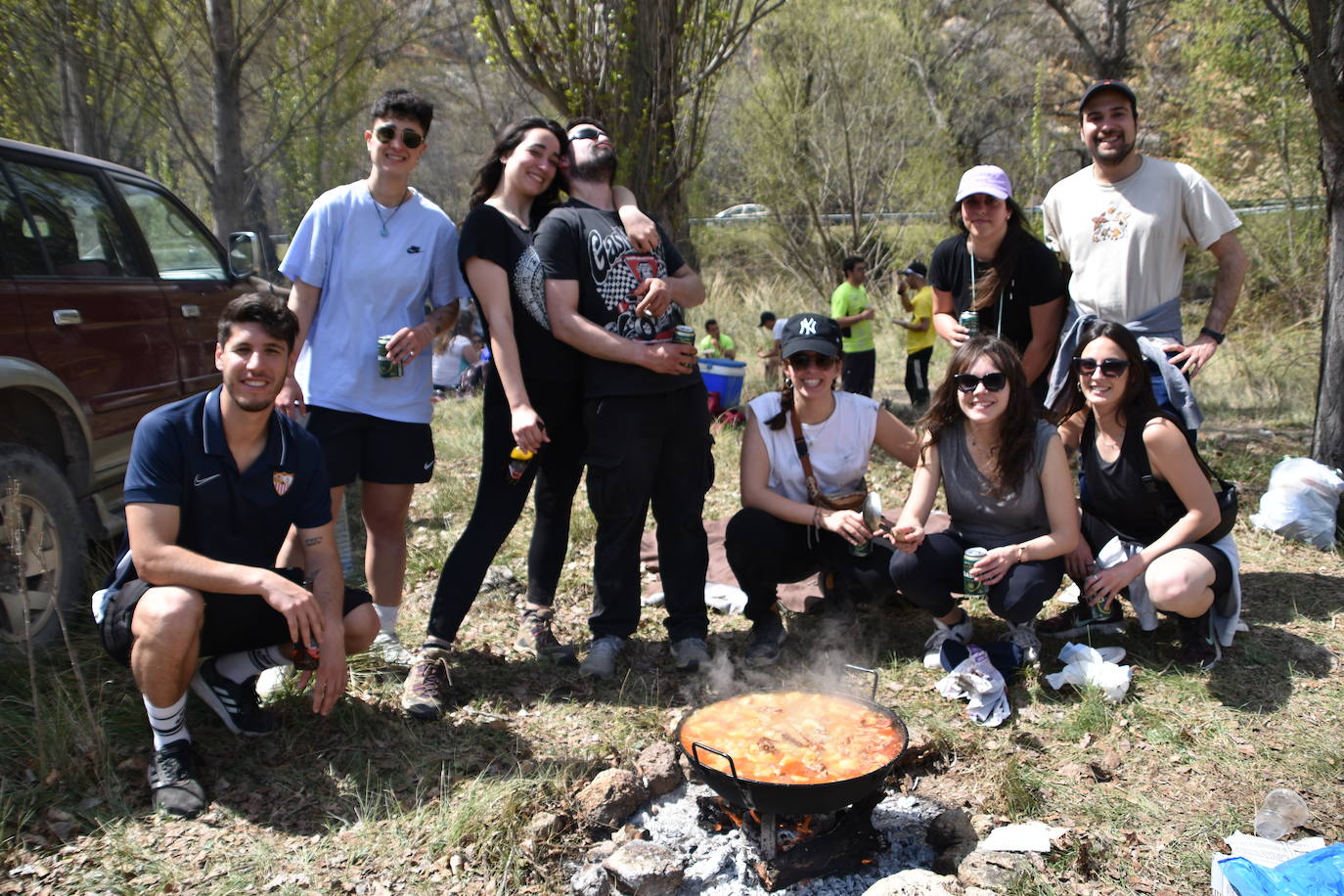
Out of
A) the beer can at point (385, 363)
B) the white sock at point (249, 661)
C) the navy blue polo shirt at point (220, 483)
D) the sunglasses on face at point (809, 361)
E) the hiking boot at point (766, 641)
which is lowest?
the hiking boot at point (766, 641)

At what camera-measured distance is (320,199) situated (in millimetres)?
3414

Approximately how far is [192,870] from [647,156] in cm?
552

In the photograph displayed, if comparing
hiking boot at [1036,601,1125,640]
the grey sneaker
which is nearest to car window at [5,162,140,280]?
the grey sneaker

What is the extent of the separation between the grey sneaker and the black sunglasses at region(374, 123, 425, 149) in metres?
2.19

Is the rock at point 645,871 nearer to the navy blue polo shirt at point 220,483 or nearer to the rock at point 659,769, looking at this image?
the rock at point 659,769

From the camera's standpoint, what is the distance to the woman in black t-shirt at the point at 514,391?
11.2ft

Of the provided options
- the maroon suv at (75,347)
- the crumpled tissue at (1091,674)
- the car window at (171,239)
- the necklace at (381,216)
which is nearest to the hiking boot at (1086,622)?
the crumpled tissue at (1091,674)

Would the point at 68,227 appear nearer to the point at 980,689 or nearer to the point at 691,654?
the point at 691,654

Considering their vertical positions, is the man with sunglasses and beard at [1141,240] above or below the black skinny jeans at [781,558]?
above

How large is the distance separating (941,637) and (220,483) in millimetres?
2771

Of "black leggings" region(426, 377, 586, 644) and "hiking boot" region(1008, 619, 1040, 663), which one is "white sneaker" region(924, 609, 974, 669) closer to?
"hiking boot" region(1008, 619, 1040, 663)

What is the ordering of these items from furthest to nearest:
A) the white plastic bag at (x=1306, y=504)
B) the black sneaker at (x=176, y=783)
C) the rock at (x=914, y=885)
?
the white plastic bag at (x=1306, y=504), the black sneaker at (x=176, y=783), the rock at (x=914, y=885)

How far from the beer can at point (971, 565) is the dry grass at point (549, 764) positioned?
448 millimetres

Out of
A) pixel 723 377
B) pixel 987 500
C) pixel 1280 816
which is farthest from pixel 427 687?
pixel 723 377
